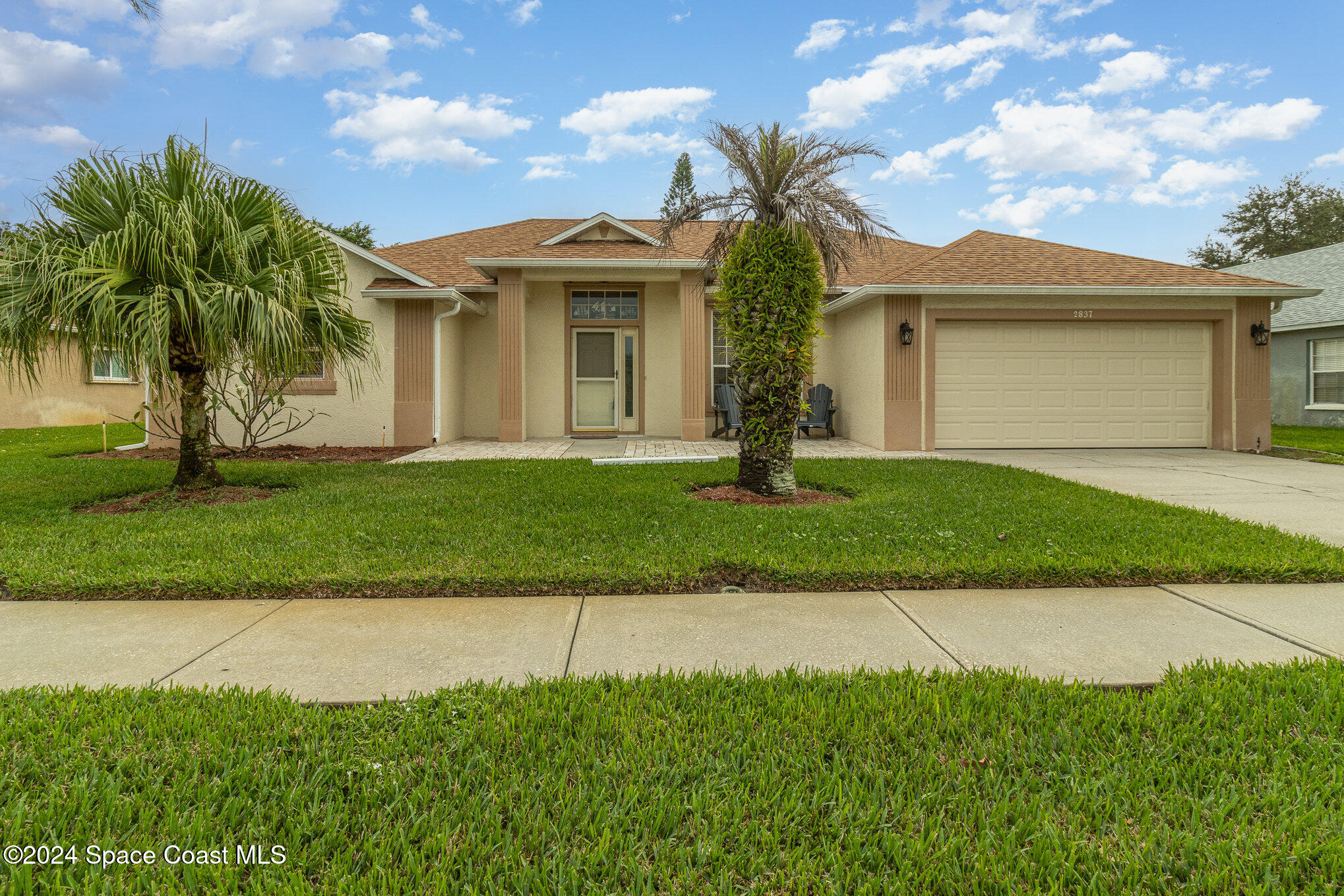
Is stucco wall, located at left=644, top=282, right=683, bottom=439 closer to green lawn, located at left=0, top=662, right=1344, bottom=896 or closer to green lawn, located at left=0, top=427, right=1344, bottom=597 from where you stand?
green lawn, located at left=0, top=427, right=1344, bottom=597

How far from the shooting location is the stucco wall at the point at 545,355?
1416 centimetres

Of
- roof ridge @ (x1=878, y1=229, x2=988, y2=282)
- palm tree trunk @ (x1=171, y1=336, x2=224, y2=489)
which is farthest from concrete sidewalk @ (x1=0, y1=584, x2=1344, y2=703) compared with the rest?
roof ridge @ (x1=878, y1=229, x2=988, y2=282)

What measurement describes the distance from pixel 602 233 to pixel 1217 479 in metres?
10.9

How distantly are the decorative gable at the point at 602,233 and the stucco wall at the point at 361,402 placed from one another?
3.30m

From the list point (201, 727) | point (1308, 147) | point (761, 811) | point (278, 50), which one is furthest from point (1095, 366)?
point (1308, 147)

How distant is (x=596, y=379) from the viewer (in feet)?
47.6

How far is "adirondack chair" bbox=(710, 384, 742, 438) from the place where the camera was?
13.5 meters

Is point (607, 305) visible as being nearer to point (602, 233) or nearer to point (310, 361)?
point (602, 233)

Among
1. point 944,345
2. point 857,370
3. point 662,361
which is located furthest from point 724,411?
point 944,345

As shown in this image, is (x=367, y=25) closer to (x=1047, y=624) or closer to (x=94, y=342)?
(x=94, y=342)

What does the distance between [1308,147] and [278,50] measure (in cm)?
3461

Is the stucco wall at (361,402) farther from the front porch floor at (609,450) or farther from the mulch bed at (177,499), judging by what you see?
the mulch bed at (177,499)

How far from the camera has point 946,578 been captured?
167 inches

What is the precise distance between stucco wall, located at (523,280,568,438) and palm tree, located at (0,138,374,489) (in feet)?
23.4
